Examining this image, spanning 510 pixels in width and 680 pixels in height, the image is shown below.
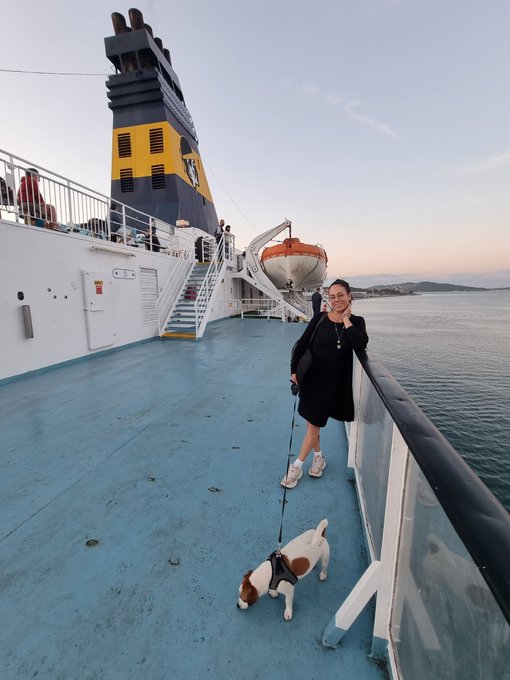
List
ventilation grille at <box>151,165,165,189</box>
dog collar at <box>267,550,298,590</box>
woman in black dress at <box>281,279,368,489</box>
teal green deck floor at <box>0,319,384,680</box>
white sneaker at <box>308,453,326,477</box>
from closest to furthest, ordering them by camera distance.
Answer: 1. teal green deck floor at <box>0,319,384,680</box>
2. dog collar at <box>267,550,298,590</box>
3. woman in black dress at <box>281,279,368,489</box>
4. white sneaker at <box>308,453,326,477</box>
5. ventilation grille at <box>151,165,165,189</box>

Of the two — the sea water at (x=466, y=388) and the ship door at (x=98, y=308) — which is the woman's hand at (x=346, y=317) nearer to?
the sea water at (x=466, y=388)

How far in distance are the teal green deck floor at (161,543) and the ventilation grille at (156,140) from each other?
11595 mm

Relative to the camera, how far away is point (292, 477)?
7.70 feet

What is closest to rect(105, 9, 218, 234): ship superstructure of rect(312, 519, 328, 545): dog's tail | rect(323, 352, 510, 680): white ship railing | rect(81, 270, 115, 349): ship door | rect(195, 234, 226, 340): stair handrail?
rect(195, 234, 226, 340): stair handrail

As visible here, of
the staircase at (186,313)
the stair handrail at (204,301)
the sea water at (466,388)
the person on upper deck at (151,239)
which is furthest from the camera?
the staircase at (186,313)

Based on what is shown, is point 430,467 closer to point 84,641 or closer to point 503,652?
point 503,652

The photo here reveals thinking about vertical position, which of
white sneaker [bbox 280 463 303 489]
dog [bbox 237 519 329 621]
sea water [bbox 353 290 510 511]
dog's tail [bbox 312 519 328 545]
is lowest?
sea water [bbox 353 290 510 511]

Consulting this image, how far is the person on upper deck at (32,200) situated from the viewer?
5.33 meters

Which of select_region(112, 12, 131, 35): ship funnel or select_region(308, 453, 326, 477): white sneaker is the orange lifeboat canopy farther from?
select_region(308, 453, 326, 477): white sneaker

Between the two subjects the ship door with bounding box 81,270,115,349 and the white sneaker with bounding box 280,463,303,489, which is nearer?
the white sneaker with bounding box 280,463,303,489

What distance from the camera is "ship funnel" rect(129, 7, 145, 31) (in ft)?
41.1

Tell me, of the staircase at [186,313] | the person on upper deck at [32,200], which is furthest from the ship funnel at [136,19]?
the person on upper deck at [32,200]

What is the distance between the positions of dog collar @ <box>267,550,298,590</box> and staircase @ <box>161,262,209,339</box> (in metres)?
7.84

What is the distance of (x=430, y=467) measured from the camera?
2.58 feet
